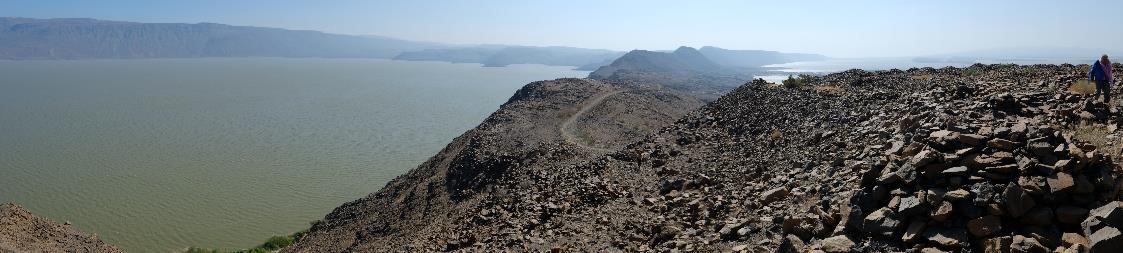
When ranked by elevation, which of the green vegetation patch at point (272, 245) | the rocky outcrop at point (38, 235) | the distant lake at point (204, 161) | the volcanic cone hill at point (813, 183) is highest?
the volcanic cone hill at point (813, 183)

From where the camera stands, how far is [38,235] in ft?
56.6

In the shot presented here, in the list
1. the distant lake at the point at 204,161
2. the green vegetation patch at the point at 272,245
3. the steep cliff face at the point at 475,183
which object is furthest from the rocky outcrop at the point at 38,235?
the distant lake at the point at 204,161

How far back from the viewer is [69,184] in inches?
1519

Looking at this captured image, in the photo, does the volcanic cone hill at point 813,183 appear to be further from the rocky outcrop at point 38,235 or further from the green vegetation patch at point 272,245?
the rocky outcrop at point 38,235

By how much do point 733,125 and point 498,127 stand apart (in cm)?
1731

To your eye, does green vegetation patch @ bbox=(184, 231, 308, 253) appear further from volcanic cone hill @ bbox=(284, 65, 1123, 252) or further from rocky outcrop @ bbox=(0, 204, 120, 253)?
rocky outcrop @ bbox=(0, 204, 120, 253)

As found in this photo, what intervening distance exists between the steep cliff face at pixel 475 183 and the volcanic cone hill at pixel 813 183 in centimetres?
14

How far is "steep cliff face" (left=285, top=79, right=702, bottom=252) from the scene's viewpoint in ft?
57.3

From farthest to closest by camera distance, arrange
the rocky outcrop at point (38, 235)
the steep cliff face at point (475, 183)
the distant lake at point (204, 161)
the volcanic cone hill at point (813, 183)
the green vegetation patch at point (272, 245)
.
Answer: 1. the distant lake at point (204, 161)
2. the green vegetation patch at point (272, 245)
3. the steep cliff face at point (475, 183)
4. the rocky outcrop at point (38, 235)
5. the volcanic cone hill at point (813, 183)

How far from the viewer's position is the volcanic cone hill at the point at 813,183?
21.6 feet

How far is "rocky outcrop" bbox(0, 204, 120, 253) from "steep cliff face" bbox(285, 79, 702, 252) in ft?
22.8

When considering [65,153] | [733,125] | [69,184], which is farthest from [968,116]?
[65,153]

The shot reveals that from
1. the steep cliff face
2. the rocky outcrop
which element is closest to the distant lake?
the steep cliff face

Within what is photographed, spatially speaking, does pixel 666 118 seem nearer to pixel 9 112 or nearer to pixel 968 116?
pixel 968 116
